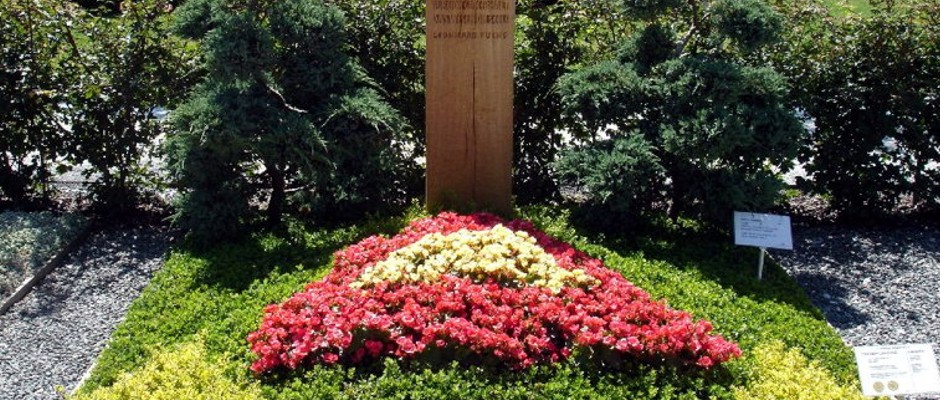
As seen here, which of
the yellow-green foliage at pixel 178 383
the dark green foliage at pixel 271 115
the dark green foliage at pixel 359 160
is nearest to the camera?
the yellow-green foliage at pixel 178 383

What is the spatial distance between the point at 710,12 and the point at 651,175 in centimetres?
97

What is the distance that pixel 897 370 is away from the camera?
3.97 m

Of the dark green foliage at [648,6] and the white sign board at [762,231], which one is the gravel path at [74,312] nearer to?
the dark green foliage at [648,6]

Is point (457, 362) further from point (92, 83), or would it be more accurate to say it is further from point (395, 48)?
point (92, 83)

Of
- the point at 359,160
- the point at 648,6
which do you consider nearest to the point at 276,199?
the point at 359,160

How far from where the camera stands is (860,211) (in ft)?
22.9

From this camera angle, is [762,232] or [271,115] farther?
[271,115]

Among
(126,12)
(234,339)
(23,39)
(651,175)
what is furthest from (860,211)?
(23,39)

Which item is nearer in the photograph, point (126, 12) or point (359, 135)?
point (359, 135)

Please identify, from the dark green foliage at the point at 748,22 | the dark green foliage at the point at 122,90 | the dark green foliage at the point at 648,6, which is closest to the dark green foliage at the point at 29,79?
the dark green foliage at the point at 122,90

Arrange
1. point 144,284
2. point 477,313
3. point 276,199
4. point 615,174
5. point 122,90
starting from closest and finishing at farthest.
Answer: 1. point 477,313
2. point 615,174
3. point 144,284
4. point 276,199
5. point 122,90

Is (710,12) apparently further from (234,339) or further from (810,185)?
(234,339)

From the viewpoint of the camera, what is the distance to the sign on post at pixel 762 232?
5551 millimetres

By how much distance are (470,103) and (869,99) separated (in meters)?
2.53
